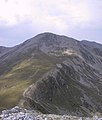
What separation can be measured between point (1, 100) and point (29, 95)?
36.5 ft

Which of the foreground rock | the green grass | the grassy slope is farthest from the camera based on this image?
the grassy slope

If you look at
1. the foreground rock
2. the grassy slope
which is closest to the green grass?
the grassy slope

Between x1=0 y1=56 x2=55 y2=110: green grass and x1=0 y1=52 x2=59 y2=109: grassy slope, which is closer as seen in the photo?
x1=0 y1=56 x2=55 y2=110: green grass

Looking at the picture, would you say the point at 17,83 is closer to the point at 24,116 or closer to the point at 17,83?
the point at 17,83

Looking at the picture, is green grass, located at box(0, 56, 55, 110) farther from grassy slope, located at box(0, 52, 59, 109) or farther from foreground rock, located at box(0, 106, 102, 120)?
foreground rock, located at box(0, 106, 102, 120)

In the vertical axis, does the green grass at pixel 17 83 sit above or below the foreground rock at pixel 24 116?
below

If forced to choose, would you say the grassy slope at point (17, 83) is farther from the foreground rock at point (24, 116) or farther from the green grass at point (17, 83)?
the foreground rock at point (24, 116)

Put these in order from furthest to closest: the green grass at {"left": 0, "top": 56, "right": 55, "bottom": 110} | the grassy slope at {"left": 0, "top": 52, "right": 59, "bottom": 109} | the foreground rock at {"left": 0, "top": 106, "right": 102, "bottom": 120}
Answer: the grassy slope at {"left": 0, "top": 52, "right": 59, "bottom": 109}
the green grass at {"left": 0, "top": 56, "right": 55, "bottom": 110}
the foreground rock at {"left": 0, "top": 106, "right": 102, "bottom": 120}

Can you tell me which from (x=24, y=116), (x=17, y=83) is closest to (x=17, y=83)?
(x=17, y=83)

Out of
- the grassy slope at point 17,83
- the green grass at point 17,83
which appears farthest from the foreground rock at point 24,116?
the grassy slope at point 17,83

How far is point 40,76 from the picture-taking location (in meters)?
172

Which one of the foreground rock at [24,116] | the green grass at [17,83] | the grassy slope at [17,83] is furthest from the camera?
the grassy slope at [17,83]

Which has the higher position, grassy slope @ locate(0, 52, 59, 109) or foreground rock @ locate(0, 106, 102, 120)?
foreground rock @ locate(0, 106, 102, 120)

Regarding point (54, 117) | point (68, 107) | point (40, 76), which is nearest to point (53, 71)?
point (40, 76)
